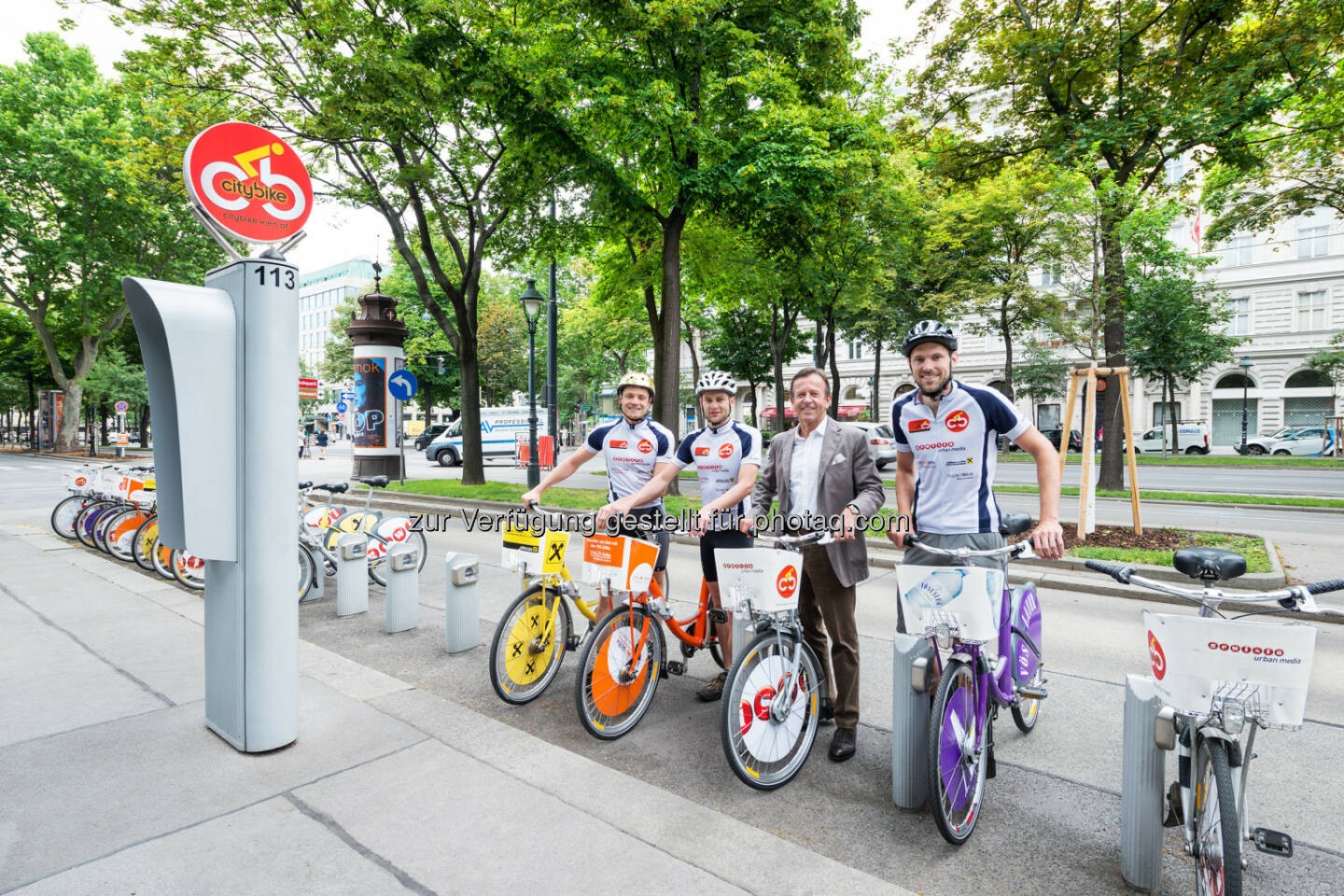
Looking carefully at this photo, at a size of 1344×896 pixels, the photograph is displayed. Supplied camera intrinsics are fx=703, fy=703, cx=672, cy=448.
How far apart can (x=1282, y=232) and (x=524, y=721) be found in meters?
51.2

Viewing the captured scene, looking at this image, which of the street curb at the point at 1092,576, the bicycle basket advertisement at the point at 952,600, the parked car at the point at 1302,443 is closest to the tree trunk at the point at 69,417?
the street curb at the point at 1092,576

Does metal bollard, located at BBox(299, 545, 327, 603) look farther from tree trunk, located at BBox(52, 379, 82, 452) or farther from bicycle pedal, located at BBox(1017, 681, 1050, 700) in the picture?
tree trunk, located at BBox(52, 379, 82, 452)

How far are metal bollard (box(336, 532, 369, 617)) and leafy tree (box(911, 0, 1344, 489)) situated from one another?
1092cm

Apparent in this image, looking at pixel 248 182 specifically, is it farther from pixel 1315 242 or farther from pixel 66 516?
pixel 1315 242

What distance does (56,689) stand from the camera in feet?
14.1

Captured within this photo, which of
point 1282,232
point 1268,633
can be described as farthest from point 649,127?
point 1282,232

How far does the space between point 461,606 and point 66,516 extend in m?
8.70

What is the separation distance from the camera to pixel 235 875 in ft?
8.26

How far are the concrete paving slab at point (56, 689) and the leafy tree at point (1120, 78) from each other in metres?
12.4

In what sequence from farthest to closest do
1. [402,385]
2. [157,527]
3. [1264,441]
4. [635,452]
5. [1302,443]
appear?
[1264,441], [1302,443], [402,385], [157,527], [635,452]

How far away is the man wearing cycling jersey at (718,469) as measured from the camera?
4.17 m

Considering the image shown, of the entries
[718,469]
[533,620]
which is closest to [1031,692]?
[718,469]

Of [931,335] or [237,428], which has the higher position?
[931,335]

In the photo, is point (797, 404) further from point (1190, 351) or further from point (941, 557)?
point (1190, 351)
